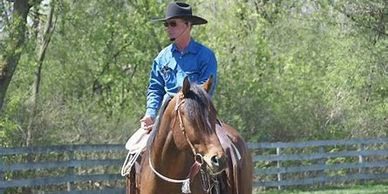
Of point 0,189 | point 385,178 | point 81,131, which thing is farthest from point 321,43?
point 0,189

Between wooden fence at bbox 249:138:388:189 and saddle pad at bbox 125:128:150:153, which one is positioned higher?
saddle pad at bbox 125:128:150:153

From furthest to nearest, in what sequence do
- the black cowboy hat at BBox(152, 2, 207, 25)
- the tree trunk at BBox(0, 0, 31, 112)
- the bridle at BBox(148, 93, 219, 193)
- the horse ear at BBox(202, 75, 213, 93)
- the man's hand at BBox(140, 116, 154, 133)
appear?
the tree trunk at BBox(0, 0, 31, 112) → the man's hand at BBox(140, 116, 154, 133) → the black cowboy hat at BBox(152, 2, 207, 25) → the horse ear at BBox(202, 75, 213, 93) → the bridle at BBox(148, 93, 219, 193)

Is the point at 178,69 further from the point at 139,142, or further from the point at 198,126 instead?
the point at 198,126

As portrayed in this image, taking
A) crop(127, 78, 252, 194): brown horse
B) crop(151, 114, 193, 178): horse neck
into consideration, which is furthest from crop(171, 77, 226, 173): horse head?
crop(151, 114, 193, 178): horse neck

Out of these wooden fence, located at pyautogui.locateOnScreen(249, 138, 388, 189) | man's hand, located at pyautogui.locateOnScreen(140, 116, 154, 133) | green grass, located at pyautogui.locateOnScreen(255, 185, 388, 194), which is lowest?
green grass, located at pyautogui.locateOnScreen(255, 185, 388, 194)

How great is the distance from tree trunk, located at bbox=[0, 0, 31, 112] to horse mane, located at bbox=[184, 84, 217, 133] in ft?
33.7

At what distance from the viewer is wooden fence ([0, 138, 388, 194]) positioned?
15.2m

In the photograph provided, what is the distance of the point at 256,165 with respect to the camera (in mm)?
20406

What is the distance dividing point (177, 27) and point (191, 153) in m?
1.34

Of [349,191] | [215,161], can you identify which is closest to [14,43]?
[349,191]

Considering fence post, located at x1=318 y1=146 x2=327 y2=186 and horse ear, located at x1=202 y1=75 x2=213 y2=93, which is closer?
horse ear, located at x1=202 y1=75 x2=213 y2=93

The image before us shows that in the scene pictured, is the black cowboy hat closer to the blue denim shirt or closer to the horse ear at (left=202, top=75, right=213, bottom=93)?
the blue denim shirt

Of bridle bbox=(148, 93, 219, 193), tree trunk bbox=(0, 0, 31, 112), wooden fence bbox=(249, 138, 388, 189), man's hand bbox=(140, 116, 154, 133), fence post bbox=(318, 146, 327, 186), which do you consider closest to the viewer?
bridle bbox=(148, 93, 219, 193)

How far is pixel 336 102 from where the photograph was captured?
78.3 ft
